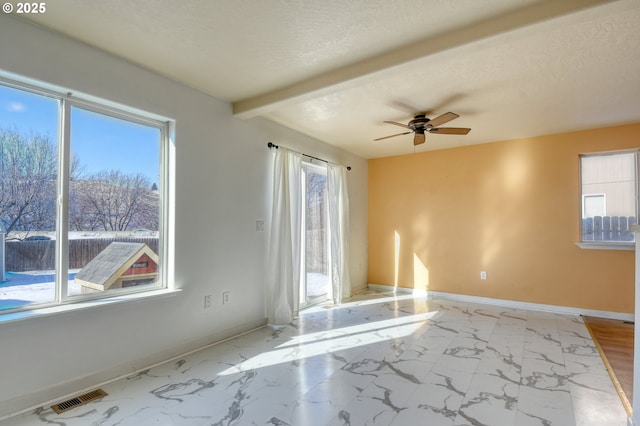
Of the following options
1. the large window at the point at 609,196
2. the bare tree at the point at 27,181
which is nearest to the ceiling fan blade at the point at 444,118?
the large window at the point at 609,196

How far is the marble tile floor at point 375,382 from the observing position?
6.52 ft

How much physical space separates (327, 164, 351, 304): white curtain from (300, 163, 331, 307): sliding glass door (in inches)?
4.4

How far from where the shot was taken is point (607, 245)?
4020 millimetres

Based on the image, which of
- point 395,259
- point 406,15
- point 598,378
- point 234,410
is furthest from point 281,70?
point 395,259

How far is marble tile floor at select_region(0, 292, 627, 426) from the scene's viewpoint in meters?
1.99

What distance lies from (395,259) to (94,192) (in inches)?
177

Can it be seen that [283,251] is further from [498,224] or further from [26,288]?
[498,224]

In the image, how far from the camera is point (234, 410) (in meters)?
Answer: 2.05

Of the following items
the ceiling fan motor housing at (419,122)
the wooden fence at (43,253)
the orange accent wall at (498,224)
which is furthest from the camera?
the orange accent wall at (498,224)

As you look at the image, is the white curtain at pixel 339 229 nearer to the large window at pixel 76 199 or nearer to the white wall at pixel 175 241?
the white wall at pixel 175 241

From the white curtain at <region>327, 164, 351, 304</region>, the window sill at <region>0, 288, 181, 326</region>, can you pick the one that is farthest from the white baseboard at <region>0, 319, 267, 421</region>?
the white curtain at <region>327, 164, 351, 304</region>

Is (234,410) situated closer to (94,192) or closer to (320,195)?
(94,192)

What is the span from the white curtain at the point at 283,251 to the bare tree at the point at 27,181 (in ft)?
6.69

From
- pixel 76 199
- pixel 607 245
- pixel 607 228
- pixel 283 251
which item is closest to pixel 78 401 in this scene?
pixel 76 199
